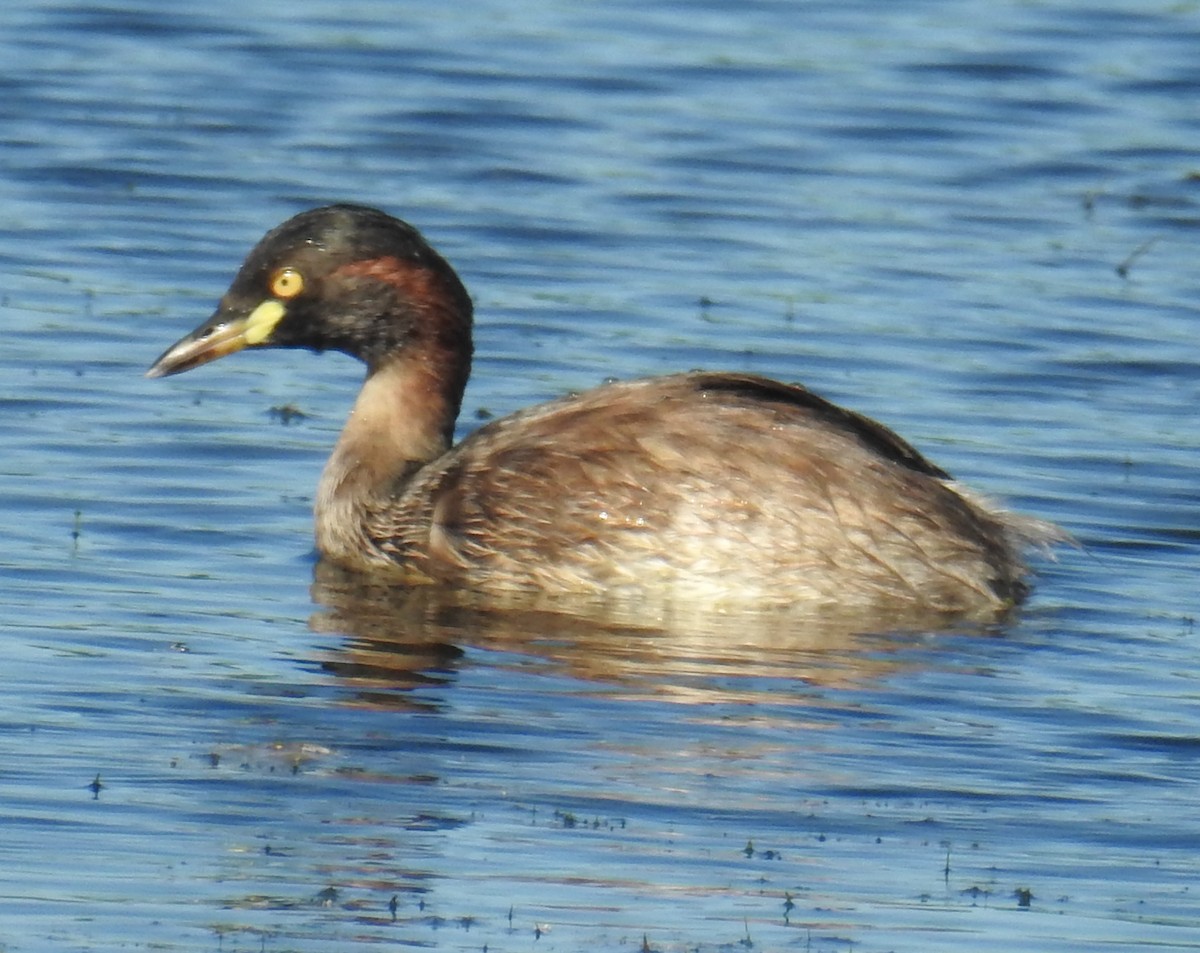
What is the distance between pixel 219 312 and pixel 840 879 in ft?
15.5

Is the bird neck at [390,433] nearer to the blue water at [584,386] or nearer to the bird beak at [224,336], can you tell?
the blue water at [584,386]

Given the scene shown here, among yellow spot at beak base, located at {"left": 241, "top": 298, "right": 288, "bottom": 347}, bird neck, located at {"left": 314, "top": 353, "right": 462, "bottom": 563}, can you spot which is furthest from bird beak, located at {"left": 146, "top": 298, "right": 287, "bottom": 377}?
bird neck, located at {"left": 314, "top": 353, "right": 462, "bottom": 563}

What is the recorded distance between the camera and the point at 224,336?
1098 centimetres

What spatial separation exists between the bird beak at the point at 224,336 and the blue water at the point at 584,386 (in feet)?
2.05

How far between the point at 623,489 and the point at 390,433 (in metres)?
1.28

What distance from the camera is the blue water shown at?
7.07 metres

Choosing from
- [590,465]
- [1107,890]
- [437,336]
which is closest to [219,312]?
[437,336]

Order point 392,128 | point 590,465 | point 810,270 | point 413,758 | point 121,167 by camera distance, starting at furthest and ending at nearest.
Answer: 1. point 392,128
2. point 121,167
3. point 810,270
4. point 590,465
5. point 413,758

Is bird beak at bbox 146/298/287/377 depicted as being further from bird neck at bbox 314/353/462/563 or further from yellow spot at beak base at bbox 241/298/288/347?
bird neck at bbox 314/353/462/563

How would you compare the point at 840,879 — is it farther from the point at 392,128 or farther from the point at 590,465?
the point at 392,128

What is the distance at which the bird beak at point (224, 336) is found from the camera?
10945 millimetres

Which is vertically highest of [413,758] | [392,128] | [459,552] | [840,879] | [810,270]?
[840,879]

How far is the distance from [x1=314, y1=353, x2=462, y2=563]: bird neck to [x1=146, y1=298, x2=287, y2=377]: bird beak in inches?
18.9

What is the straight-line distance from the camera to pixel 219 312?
11031mm
